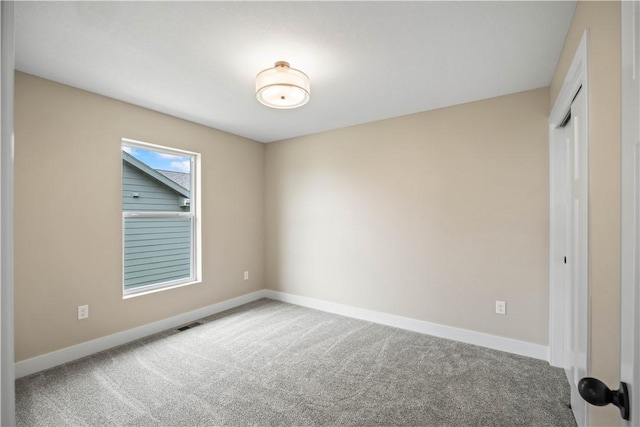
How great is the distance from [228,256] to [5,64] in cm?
383

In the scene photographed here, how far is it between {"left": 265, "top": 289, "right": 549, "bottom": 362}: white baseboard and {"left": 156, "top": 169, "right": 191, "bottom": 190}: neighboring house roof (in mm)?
2159

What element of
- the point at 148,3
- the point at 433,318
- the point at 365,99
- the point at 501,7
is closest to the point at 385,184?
the point at 365,99

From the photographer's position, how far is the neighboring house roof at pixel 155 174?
315 centimetres

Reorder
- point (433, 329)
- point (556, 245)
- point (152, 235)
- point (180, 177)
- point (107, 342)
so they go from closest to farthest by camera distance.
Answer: point (556, 245)
point (107, 342)
point (433, 329)
point (152, 235)
point (180, 177)

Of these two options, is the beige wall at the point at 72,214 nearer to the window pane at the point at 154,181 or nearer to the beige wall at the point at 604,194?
the window pane at the point at 154,181

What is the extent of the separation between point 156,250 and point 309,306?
2.15m

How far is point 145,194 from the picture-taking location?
330 centimetres

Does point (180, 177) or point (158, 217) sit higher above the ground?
point (180, 177)

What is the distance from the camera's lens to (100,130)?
2.86 metres

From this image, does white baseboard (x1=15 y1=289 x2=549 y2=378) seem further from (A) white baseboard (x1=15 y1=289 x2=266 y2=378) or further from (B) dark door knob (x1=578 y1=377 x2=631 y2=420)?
(B) dark door knob (x1=578 y1=377 x2=631 y2=420)

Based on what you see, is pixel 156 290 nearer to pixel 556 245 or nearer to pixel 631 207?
pixel 631 207

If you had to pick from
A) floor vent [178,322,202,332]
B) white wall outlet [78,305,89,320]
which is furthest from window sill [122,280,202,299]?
floor vent [178,322,202,332]

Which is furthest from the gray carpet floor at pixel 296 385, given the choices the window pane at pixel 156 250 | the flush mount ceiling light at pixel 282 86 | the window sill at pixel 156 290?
the flush mount ceiling light at pixel 282 86

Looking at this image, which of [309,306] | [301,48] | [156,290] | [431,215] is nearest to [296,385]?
[309,306]
